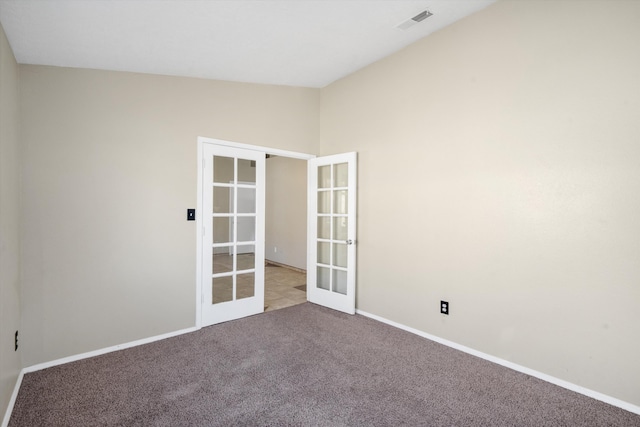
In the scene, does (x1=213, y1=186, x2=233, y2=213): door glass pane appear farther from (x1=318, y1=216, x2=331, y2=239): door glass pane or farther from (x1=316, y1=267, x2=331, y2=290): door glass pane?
(x1=316, y1=267, x2=331, y2=290): door glass pane

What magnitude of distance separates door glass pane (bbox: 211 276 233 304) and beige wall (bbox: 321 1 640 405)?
1.73 meters

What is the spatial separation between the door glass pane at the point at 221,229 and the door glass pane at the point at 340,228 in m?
1.36

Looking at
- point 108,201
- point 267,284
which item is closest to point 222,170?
point 108,201

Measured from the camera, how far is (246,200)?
379cm

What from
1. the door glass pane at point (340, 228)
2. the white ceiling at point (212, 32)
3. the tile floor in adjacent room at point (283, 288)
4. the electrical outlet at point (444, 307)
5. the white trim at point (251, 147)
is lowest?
the tile floor in adjacent room at point (283, 288)

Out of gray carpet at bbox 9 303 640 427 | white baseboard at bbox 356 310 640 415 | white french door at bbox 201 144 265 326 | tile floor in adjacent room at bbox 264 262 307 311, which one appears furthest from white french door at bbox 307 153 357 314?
gray carpet at bbox 9 303 640 427

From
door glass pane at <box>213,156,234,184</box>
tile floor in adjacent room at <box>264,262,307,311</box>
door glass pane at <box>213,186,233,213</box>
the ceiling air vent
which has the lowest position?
tile floor in adjacent room at <box>264,262,307,311</box>

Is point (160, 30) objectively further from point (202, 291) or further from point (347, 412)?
point (347, 412)

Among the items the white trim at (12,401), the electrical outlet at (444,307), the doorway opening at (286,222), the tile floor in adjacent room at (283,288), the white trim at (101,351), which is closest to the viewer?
the white trim at (12,401)

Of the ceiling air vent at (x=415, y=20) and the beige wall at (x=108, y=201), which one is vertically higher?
the ceiling air vent at (x=415, y=20)

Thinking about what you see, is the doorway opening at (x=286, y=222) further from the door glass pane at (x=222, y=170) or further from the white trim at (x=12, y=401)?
the white trim at (x=12, y=401)

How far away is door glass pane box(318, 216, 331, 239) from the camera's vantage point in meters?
4.26

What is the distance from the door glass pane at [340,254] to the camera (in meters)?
4.11

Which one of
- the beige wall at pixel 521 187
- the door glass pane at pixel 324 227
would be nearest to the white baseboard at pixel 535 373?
the beige wall at pixel 521 187
